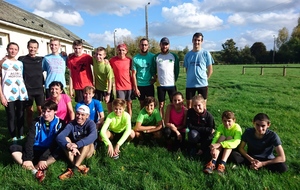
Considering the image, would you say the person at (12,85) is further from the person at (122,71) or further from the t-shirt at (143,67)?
the t-shirt at (143,67)

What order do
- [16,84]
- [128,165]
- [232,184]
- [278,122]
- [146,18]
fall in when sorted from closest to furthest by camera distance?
[232,184]
[128,165]
[16,84]
[278,122]
[146,18]

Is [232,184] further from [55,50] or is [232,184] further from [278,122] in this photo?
[55,50]

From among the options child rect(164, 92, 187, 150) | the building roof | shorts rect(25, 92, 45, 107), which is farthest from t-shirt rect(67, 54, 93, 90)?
the building roof

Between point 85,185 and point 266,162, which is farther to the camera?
point 266,162

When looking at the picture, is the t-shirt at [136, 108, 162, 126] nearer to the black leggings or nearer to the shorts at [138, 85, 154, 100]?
the shorts at [138, 85, 154, 100]

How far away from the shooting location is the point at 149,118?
5109mm

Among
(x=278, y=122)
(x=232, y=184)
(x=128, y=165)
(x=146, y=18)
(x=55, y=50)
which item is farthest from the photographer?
(x=146, y=18)

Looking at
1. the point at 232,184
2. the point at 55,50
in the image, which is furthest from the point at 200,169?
the point at 55,50

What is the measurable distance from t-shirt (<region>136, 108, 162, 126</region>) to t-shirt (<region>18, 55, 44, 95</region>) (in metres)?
2.37

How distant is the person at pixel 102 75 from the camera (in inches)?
218

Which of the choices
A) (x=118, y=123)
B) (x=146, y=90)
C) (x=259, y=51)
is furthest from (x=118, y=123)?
(x=259, y=51)

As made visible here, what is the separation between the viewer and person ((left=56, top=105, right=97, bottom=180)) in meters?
3.77

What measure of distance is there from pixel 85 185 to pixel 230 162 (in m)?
2.31

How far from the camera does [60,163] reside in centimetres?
397
